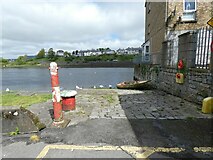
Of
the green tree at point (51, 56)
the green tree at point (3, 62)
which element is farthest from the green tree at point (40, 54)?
the green tree at point (3, 62)

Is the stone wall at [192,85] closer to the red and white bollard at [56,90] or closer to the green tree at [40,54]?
the red and white bollard at [56,90]

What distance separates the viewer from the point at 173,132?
12.1ft

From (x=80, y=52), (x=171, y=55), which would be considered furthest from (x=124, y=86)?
(x=80, y=52)

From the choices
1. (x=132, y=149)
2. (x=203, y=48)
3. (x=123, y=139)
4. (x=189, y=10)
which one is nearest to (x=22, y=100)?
(x=123, y=139)

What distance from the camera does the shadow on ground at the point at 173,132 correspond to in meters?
3.12

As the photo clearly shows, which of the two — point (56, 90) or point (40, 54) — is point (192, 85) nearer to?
point (56, 90)

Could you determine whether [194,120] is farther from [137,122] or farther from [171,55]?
[171,55]

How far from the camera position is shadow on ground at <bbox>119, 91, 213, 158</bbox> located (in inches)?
123

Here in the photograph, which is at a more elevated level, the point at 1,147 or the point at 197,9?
the point at 197,9

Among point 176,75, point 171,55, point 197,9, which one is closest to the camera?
point 176,75

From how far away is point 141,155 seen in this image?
9.17ft

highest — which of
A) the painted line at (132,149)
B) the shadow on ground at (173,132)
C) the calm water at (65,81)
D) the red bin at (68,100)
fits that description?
the red bin at (68,100)

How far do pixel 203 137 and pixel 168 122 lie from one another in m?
0.97

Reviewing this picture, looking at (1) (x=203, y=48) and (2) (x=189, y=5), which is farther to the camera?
(2) (x=189, y=5)
